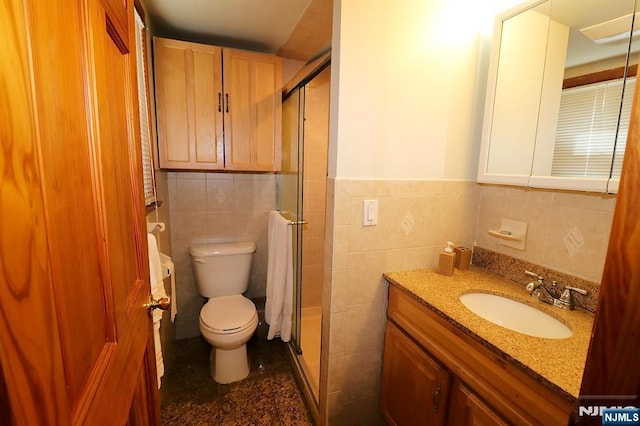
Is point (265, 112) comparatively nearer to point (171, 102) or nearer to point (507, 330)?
point (171, 102)

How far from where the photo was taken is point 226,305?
2086 millimetres

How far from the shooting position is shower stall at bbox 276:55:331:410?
1.95 meters

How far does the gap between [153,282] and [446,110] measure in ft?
5.29

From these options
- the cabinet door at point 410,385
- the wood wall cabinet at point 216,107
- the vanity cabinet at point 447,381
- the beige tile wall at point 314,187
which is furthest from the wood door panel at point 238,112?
the cabinet door at point 410,385

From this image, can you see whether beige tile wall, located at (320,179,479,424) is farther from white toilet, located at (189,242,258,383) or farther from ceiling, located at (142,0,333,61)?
ceiling, located at (142,0,333,61)

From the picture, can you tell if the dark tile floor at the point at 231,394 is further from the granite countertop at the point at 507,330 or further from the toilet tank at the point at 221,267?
the granite countertop at the point at 507,330

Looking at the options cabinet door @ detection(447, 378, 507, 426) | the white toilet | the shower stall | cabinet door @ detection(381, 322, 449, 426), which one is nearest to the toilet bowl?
the white toilet

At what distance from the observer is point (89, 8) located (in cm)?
53

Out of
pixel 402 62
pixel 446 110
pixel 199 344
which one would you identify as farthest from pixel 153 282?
pixel 446 110

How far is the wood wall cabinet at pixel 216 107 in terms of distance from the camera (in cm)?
190

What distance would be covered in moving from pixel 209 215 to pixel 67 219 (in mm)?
1921

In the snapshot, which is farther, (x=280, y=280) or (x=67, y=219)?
(x=280, y=280)

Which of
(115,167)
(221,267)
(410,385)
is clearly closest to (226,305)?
(221,267)

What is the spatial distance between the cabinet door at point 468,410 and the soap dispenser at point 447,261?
1.64 feet
